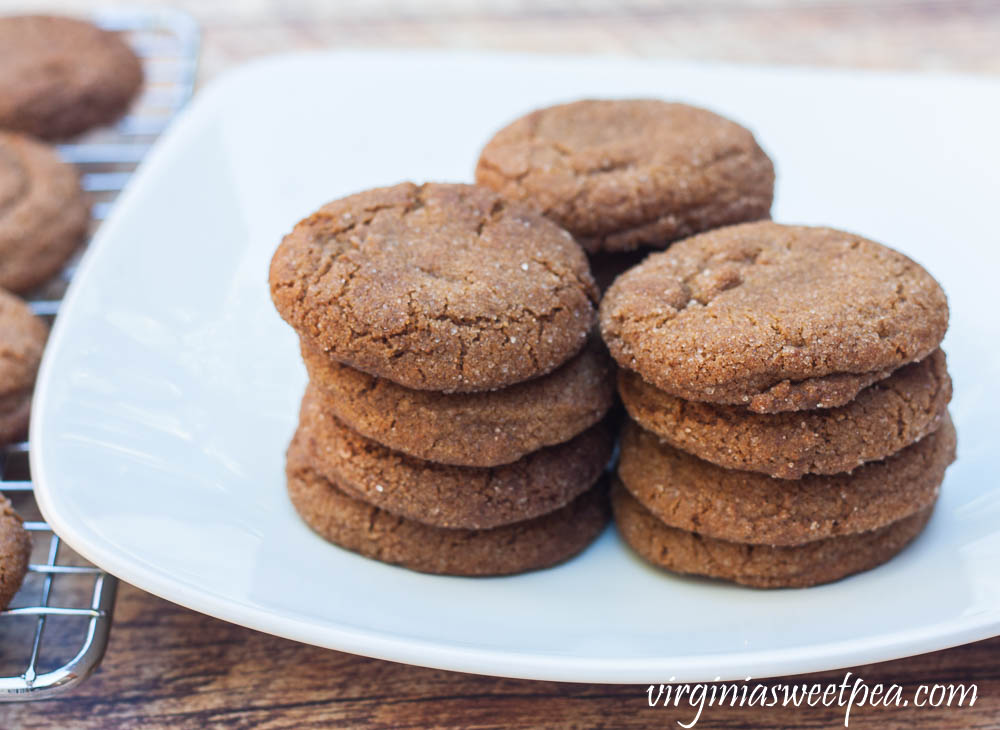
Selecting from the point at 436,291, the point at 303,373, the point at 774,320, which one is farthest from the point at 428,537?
the point at 774,320

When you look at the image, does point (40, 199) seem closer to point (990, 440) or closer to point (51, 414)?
point (51, 414)

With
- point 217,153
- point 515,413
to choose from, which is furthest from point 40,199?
point 515,413

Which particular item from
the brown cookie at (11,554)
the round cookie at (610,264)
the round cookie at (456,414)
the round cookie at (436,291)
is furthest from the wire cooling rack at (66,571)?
the round cookie at (610,264)

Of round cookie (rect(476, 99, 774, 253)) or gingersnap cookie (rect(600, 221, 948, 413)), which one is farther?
round cookie (rect(476, 99, 774, 253))

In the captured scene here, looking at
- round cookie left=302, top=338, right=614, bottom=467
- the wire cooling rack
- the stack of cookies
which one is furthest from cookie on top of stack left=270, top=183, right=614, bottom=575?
the wire cooling rack

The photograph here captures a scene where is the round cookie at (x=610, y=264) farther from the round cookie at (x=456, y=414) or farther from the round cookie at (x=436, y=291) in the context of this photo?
the round cookie at (x=456, y=414)

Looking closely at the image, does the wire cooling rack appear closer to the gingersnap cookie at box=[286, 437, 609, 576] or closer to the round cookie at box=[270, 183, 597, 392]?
the gingersnap cookie at box=[286, 437, 609, 576]
